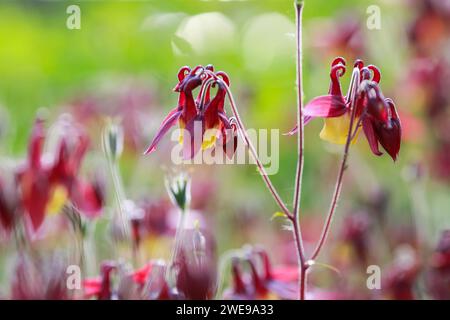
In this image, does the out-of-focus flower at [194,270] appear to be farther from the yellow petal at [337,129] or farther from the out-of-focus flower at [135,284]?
the yellow petal at [337,129]

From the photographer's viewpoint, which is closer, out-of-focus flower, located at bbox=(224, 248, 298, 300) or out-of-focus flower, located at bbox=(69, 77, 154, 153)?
out-of-focus flower, located at bbox=(224, 248, 298, 300)

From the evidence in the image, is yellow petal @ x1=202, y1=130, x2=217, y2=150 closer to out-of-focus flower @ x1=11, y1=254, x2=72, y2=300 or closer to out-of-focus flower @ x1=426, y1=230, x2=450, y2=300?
out-of-focus flower @ x1=11, y1=254, x2=72, y2=300

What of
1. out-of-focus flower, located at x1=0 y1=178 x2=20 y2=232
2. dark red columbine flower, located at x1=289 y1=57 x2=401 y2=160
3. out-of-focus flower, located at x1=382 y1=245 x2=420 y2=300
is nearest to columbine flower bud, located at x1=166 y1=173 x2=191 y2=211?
dark red columbine flower, located at x1=289 y1=57 x2=401 y2=160

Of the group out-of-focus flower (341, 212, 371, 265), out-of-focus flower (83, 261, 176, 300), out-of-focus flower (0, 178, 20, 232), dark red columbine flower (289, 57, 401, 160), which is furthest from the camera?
out-of-focus flower (341, 212, 371, 265)

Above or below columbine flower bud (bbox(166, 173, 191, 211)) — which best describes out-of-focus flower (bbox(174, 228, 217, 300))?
below

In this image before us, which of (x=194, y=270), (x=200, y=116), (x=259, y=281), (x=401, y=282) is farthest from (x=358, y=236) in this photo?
(x=200, y=116)

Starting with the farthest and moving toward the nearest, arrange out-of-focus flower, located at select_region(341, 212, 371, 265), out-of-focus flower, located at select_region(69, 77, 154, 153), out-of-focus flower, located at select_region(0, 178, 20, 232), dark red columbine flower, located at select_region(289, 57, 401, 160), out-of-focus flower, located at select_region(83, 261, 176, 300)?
out-of-focus flower, located at select_region(69, 77, 154, 153) → out-of-focus flower, located at select_region(341, 212, 371, 265) → out-of-focus flower, located at select_region(0, 178, 20, 232) → out-of-focus flower, located at select_region(83, 261, 176, 300) → dark red columbine flower, located at select_region(289, 57, 401, 160)

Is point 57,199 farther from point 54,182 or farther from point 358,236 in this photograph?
point 358,236
